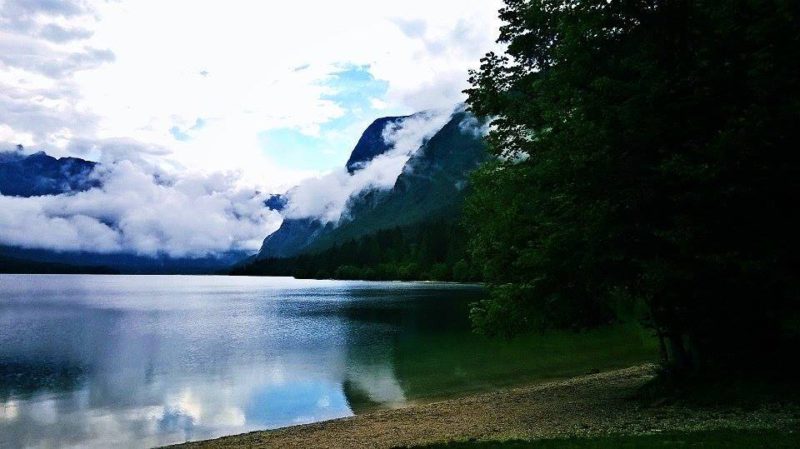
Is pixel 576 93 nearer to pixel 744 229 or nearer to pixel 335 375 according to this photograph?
pixel 744 229

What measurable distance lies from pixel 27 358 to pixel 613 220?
5702 cm

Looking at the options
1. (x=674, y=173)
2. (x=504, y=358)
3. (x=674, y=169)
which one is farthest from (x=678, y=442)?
(x=504, y=358)

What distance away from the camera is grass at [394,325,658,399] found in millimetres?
39875

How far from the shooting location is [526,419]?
2444cm

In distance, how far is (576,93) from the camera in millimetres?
21703

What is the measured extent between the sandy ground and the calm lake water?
4.68 m

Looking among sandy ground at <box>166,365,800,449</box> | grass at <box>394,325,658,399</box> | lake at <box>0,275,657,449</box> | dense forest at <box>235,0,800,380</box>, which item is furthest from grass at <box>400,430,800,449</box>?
grass at <box>394,325,658,399</box>

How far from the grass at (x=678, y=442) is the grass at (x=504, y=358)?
19169 millimetres

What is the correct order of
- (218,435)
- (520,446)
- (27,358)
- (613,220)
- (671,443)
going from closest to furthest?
(671,443), (520,446), (613,220), (218,435), (27,358)

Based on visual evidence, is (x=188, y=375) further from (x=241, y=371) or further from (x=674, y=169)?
(x=674, y=169)

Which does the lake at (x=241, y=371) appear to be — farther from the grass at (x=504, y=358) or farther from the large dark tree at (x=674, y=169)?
the large dark tree at (x=674, y=169)

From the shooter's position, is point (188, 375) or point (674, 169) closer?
point (674, 169)

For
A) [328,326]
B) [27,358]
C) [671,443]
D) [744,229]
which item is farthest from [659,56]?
[328,326]

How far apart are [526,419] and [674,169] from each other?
40.6ft
